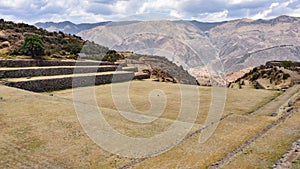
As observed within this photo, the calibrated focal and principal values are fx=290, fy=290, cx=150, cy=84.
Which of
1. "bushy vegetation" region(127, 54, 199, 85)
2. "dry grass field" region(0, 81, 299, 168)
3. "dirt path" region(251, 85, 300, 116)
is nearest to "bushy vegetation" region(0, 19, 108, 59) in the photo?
"bushy vegetation" region(127, 54, 199, 85)

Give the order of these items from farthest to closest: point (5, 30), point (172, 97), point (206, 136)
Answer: point (5, 30)
point (172, 97)
point (206, 136)

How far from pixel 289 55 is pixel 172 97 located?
181m

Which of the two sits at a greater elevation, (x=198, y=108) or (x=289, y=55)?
(x=289, y=55)

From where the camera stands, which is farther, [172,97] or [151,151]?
[172,97]

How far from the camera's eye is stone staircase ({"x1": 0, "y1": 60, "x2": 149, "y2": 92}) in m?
20.7

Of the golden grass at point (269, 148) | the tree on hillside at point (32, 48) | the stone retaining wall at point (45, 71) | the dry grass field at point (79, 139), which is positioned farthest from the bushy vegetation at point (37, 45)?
the golden grass at point (269, 148)

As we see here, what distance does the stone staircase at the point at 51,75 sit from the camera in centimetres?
2066

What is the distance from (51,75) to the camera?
24688 mm

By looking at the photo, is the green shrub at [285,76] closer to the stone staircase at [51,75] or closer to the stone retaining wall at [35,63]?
the stone staircase at [51,75]

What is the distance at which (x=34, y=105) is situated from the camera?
508 inches

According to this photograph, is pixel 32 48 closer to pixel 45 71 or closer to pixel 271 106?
pixel 45 71

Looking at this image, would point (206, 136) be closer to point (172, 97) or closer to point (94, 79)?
point (172, 97)

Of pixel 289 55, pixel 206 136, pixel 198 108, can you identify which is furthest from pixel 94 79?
pixel 289 55

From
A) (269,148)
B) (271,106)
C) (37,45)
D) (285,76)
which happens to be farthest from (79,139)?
(285,76)
